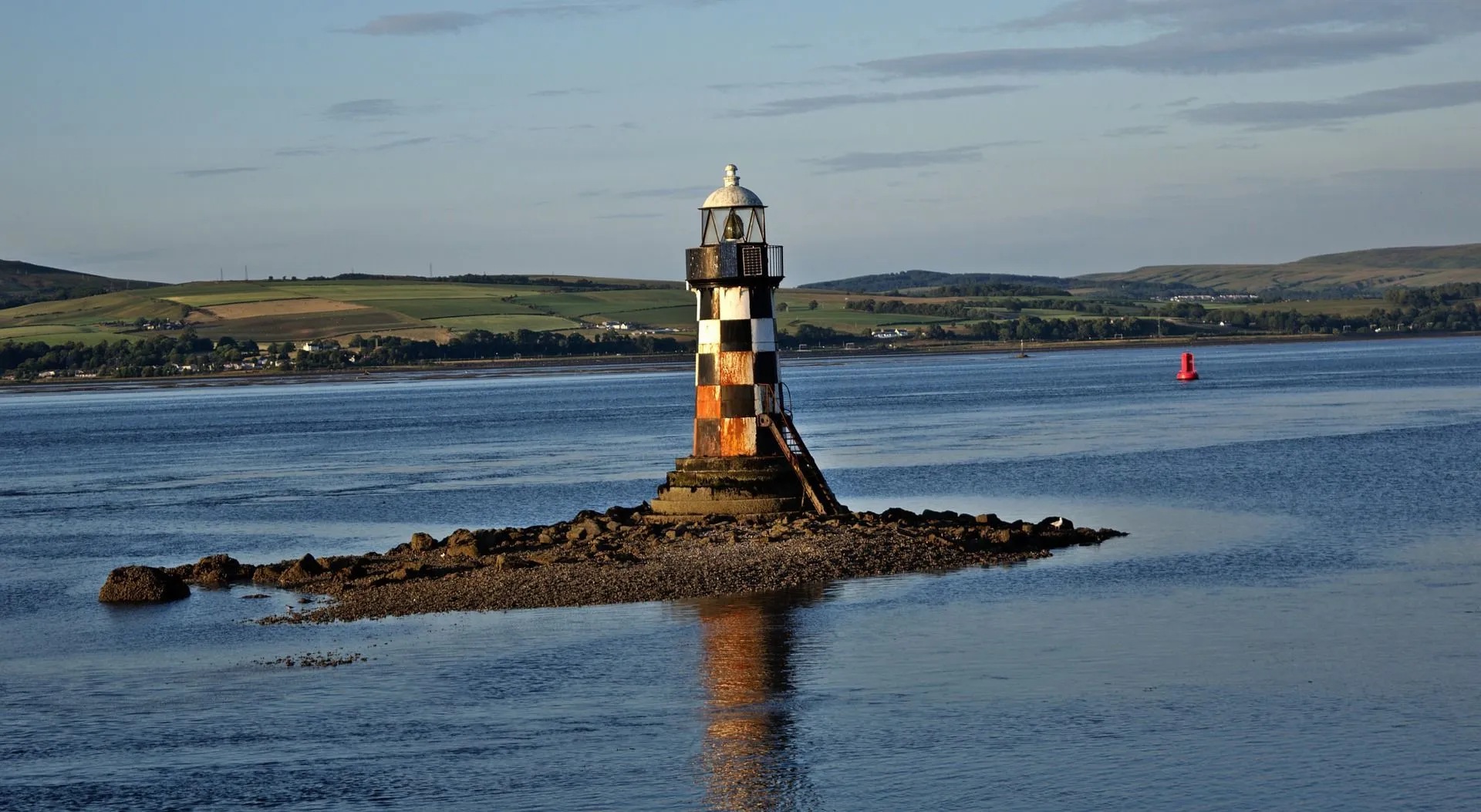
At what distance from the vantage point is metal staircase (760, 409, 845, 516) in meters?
28.9

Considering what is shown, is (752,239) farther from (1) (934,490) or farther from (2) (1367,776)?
(2) (1367,776)

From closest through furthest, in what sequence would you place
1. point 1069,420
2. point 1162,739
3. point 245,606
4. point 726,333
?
1. point 1162,739
2. point 245,606
3. point 726,333
4. point 1069,420

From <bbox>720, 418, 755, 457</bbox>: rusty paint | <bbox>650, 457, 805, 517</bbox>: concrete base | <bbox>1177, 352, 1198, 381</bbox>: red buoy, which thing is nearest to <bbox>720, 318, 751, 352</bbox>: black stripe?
<bbox>720, 418, 755, 457</bbox>: rusty paint

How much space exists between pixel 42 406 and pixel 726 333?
104 metres

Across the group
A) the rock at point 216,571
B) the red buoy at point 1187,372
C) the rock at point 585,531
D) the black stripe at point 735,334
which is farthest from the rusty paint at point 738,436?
the red buoy at point 1187,372

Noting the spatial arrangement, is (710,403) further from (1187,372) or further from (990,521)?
(1187,372)

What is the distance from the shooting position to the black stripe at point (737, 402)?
29.6 meters

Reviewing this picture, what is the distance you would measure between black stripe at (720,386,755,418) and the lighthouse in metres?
0.01

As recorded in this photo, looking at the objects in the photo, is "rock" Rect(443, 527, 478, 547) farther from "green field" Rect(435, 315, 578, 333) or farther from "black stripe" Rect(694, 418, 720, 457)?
"green field" Rect(435, 315, 578, 333)

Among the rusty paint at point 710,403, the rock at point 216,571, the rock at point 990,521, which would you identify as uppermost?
the rusty paint at point 710,403

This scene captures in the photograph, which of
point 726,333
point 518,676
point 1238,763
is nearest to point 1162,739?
point 1238,763

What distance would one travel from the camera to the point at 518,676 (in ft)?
60.4

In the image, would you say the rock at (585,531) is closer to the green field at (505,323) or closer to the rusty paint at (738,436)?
the rusty paint at (738,436)

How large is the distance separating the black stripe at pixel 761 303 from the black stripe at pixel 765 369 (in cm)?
64
